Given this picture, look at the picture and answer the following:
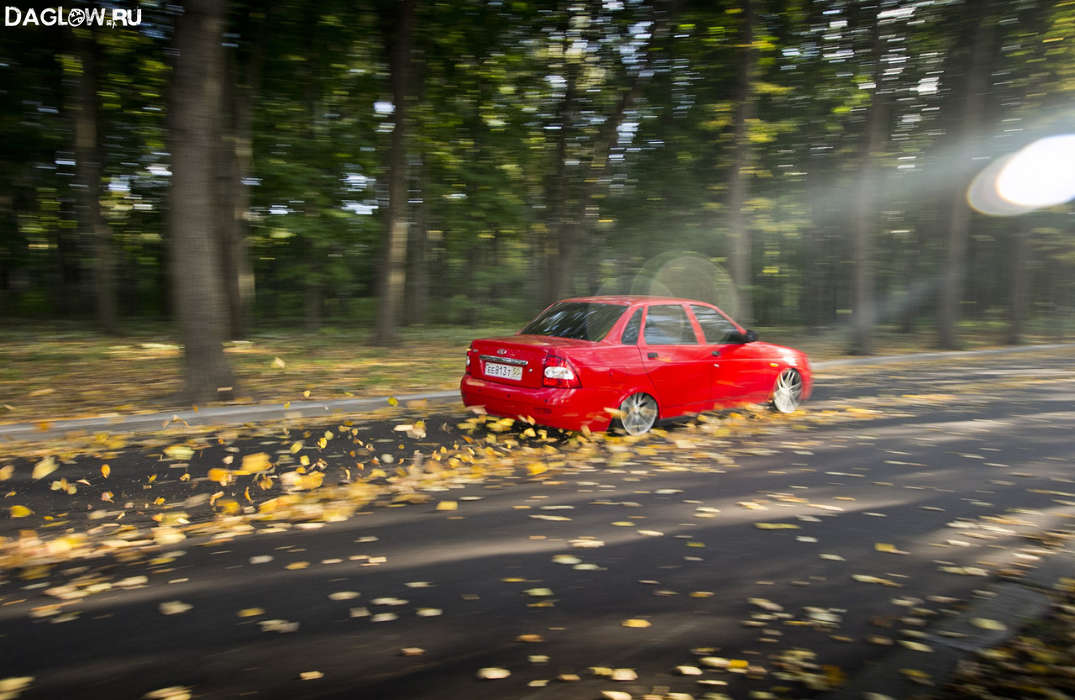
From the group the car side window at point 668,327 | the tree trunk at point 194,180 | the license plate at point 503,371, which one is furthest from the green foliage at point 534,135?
the license plate at point 503,371

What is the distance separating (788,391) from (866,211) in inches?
376

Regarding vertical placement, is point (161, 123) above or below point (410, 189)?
above

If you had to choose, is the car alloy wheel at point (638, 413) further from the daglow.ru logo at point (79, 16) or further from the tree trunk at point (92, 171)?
the tree trunk at point (92, 171)

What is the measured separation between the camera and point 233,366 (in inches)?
521

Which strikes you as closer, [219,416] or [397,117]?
[219,416]

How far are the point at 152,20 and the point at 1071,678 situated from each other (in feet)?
64.5

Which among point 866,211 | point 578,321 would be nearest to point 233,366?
point 578,321

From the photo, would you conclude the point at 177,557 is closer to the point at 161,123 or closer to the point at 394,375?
the point at 394,375

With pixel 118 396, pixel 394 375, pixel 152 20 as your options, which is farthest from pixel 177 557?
pixel 152 20

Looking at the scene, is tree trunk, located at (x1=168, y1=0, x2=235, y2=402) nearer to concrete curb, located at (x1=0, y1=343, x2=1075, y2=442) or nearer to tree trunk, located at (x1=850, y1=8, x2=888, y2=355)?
concrete curb, located at (x1=0, y1=343, x2=1075, y2=442)

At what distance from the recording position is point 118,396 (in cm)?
1020

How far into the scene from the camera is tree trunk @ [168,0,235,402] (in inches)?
357

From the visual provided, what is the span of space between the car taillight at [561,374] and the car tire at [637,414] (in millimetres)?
756

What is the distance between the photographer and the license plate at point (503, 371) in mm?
7625
